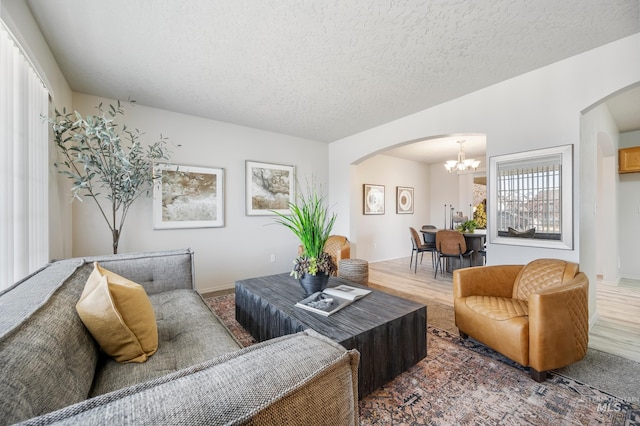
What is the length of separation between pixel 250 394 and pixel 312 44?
233 cm

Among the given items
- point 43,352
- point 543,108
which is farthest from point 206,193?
point 543,108

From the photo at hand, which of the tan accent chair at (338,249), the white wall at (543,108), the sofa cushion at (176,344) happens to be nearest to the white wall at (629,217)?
the white wall at (543,108)

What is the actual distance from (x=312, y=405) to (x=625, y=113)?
5059 mm

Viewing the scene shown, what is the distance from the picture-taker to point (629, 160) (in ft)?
12.7

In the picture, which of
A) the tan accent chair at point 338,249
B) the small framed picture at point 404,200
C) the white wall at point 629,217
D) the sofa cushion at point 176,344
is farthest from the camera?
the small framed picture at point 404,200

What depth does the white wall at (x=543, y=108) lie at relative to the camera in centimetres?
206

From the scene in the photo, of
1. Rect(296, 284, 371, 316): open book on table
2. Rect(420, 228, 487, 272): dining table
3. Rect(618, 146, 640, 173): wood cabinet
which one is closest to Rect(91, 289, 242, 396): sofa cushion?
Rect(296, 284, 371, 316): open book on table

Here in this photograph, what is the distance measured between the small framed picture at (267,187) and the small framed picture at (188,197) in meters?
0.43

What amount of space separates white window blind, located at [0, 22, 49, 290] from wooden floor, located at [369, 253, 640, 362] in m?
3.86

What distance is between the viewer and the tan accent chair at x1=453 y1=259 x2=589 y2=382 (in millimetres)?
1672

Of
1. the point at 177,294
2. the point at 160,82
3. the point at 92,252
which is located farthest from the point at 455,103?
the point at 92,252

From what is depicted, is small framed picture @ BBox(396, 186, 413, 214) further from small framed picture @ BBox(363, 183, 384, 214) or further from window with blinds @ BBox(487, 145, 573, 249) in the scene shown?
window with blinds @ BBox(487, 145, 573, 249)

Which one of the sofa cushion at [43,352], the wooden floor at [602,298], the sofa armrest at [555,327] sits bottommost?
the wooden floor at [602,298]

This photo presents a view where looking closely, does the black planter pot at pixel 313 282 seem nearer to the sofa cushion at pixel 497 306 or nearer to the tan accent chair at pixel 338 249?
the sofa cushion at pixel 497 306
